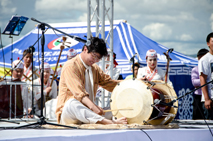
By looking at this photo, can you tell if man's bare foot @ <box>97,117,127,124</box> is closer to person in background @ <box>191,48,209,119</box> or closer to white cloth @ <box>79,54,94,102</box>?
white cloth @ <box>79,54,94,102</box>

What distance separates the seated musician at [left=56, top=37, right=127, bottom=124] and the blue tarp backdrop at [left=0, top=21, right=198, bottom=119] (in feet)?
12.5

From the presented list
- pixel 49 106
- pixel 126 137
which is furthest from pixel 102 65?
pixel 126 137

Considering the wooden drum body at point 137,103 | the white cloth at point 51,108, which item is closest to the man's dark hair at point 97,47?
the wooden drum body at point 137,103

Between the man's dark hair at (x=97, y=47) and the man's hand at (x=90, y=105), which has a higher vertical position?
the man's dark hair at (x=97, y=47)

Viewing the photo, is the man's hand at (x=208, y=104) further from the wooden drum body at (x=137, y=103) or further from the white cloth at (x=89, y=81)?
the white cloth at (x=89, y=81)

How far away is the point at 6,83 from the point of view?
5.00m

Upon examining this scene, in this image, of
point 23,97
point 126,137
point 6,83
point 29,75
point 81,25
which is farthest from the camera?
point 81,25

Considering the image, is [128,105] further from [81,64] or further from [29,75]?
[29,75]

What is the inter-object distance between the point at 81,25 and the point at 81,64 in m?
7.22

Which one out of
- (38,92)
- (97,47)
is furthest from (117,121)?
(38,92)

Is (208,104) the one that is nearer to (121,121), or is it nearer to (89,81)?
(121,121)

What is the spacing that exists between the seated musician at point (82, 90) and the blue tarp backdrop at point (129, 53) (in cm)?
380

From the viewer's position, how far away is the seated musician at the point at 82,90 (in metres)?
3.13

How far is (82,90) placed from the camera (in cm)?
319
